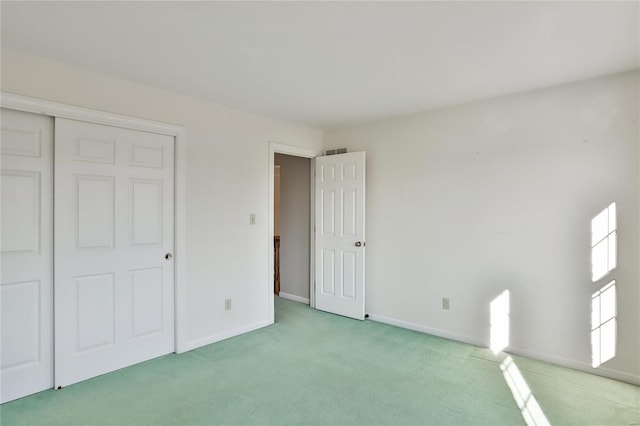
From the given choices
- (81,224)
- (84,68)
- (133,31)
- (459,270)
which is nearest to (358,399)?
(459,270)

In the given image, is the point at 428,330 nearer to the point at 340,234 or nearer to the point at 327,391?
the point at 340,234

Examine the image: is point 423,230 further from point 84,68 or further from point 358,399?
point 84,68

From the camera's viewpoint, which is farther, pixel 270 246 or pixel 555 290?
pixel 270 246

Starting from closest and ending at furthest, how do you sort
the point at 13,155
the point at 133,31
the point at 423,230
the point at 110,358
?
the point at 133,31, the point at 13,155, the point at 110,358, the point at 423,230

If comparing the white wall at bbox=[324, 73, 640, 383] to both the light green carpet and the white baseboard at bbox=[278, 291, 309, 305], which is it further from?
the white baseboard at bbox=[278, 291, 309, 305]

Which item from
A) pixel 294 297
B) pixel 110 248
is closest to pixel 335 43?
pixel 110 248

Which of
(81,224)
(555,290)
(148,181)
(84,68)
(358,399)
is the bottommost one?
(358,399)

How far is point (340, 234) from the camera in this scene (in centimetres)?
442

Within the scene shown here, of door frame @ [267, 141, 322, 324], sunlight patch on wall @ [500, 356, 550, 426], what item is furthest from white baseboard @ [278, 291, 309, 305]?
sunlight patch on wall @ [500, 356, 550, 426]

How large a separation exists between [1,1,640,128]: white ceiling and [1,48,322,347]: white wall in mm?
176

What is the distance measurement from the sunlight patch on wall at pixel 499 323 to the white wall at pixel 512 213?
0.05 m

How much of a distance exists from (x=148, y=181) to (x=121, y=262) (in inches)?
28.1

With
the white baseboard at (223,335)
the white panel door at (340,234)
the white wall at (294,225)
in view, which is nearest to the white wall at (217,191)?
the white baseboard at (223,335)

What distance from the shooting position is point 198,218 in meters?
3.39
